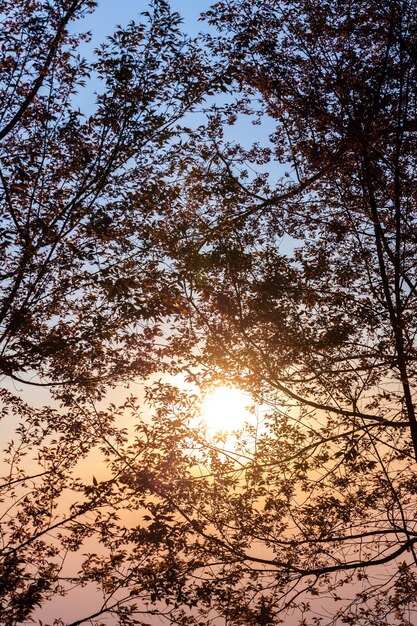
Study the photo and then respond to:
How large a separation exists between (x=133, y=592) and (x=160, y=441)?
281 centimetres

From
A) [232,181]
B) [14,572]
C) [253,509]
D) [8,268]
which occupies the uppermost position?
[232,181]

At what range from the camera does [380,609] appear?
36.6ft

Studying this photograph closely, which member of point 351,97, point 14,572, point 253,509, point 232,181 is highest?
point 351,97

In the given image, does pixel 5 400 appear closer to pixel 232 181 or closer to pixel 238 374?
pixel 238 374

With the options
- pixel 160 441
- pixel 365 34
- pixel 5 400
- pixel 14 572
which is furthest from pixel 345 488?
pixel 365 34

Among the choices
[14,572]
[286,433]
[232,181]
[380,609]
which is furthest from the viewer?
[232,181]

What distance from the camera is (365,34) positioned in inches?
487

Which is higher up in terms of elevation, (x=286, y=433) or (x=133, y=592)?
(x=286, y=433)

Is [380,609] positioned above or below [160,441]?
below

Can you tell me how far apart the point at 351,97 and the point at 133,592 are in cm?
1054

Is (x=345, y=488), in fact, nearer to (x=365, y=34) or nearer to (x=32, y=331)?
(x=32, y=331)

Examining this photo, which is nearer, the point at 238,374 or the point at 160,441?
the point at 160,441

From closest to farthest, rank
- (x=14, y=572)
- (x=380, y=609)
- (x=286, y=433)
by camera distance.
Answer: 1. (x=14, y=572)
2. (x=380, y=609)
3. (x=286, y=433)

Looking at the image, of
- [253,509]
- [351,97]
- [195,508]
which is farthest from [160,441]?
[351,97]
